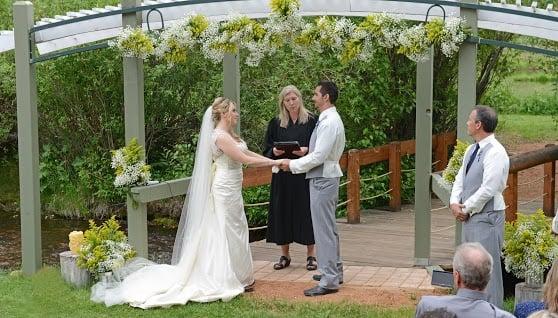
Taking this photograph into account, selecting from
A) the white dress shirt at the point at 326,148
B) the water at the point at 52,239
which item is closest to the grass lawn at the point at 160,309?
the white dress shirt at the point at 326,148

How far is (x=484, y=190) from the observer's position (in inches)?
257

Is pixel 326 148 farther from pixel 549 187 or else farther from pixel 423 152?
pixel 549 187

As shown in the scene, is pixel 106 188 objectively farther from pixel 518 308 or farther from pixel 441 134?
pixel 518 308

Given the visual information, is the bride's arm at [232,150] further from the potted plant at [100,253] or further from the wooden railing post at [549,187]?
the wooden railing post at [549,187]

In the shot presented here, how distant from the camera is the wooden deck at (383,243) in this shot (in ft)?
30.0

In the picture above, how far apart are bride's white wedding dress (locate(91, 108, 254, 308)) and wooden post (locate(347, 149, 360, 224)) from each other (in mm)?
3492

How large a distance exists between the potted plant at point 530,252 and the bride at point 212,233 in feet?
6.31

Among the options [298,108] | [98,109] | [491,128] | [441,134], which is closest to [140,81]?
[298,108]

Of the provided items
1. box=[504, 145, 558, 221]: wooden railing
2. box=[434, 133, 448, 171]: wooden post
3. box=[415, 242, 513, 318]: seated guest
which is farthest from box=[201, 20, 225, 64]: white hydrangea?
box=[434, 133, 448, 171]: wooden post

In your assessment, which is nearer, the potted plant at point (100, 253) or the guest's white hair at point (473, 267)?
the guest's white hair at point (473, 267)

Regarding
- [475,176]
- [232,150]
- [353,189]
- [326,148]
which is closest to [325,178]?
[326,148]

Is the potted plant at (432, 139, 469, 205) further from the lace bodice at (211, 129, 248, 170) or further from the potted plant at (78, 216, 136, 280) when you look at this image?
the potted plant at (78, 216, 136, 280)

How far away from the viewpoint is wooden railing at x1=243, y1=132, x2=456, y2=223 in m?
10.8

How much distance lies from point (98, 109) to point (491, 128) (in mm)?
9671
